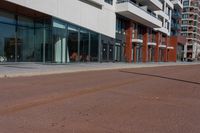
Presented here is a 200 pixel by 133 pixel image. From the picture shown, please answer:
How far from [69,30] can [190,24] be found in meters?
110

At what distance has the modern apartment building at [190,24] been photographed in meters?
128

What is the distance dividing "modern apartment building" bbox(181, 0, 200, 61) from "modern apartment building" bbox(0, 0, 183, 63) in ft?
287

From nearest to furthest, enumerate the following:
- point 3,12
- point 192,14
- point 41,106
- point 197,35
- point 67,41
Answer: point 41,106 < point 3,12 < point 67,41 < point 192,14 < point 197,35

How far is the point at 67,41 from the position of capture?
2873cm

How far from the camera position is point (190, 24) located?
129375 mm

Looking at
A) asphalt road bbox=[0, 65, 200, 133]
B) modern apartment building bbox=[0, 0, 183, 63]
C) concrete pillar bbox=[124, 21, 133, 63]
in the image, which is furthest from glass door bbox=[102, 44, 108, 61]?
asphalt road bbox=[0, 65, 200, 133]

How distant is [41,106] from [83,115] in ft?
4.36

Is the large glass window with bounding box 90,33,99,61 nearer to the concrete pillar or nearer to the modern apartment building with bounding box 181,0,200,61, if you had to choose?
the concrete pillar

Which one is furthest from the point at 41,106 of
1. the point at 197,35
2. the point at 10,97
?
the point at 197,35

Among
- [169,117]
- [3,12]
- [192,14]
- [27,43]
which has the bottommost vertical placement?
[169,117]

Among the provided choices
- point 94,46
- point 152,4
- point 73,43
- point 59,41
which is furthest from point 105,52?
point 152,4

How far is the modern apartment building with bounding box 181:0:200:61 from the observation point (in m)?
128

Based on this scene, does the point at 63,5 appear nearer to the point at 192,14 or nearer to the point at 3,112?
the point at 3,112

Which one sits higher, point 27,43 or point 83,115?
point 27,43
